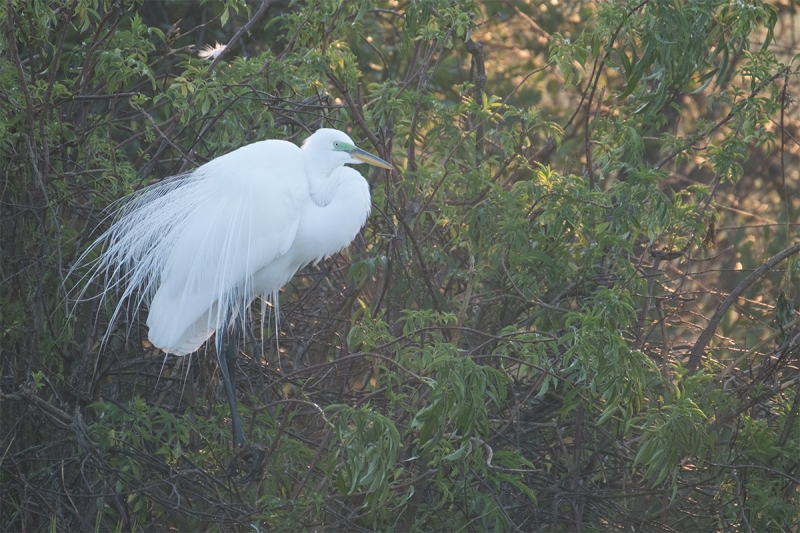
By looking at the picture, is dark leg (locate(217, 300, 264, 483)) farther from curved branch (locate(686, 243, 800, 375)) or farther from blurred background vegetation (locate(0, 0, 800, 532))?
curved branch (locate(686, 243, 800, 375))

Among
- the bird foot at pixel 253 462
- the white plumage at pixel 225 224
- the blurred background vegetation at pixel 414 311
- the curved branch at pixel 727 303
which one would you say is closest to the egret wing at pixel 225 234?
the white plumage at pixel 225 224

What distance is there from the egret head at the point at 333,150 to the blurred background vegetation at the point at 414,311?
0.25ft

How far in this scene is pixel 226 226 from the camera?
2.66 metres

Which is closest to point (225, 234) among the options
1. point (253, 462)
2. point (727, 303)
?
point (253, 462)

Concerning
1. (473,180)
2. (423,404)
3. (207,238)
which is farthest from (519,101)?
(423,404)

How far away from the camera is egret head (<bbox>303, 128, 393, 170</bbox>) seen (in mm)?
2652

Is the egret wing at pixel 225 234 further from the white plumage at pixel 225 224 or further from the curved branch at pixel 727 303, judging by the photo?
the curved branch at pixel 727 303

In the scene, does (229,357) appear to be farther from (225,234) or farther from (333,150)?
(333,150)

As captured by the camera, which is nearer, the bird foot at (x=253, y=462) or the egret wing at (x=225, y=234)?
the bird foot at (x=253, y=462)

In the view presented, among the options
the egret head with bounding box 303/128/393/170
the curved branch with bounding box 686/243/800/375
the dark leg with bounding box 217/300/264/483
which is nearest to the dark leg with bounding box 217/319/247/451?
the dark leg with bounding box 217/300/264/483

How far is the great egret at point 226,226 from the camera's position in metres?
2.63

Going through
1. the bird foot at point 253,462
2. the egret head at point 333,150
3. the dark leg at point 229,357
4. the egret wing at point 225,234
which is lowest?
the bird foot at point 253,462

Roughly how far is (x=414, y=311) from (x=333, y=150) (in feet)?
2.15

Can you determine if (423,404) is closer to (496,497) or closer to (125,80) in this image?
(496,497)
